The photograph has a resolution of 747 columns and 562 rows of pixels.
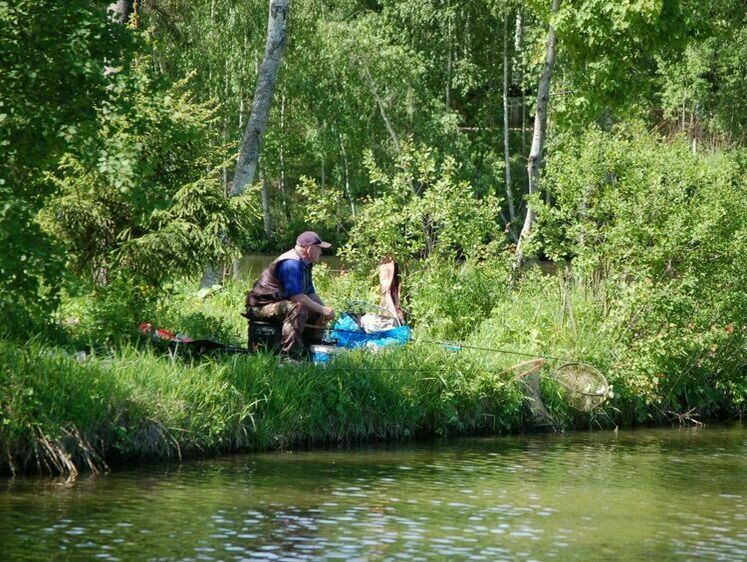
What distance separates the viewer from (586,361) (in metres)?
14.8

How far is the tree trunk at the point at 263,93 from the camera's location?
1742cm

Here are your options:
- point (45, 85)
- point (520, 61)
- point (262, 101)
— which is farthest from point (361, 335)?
point (520, 61)

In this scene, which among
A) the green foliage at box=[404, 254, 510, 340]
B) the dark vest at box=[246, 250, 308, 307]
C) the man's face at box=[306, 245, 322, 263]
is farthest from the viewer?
the green foliage at box=[404, 254, 510, 340]

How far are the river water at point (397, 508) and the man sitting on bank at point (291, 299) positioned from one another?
1378 millimetres

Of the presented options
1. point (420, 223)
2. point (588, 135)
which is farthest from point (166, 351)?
point (588, 135)

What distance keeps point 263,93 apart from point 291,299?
17.8ft

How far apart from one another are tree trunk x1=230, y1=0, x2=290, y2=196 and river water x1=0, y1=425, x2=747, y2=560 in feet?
19.4

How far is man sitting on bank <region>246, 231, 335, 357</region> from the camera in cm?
1297

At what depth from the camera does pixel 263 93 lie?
A: 17719 mm

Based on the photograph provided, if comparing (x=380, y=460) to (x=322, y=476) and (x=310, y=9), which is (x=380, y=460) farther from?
(x=310, y=9)

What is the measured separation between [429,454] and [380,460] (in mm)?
690

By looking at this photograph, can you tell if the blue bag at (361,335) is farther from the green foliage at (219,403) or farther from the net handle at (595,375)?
the net handle at (595,375)

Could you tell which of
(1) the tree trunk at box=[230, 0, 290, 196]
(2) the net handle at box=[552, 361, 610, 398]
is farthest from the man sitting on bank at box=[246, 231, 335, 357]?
(1) the tree trunk at box=[230, 0, 290, 196]

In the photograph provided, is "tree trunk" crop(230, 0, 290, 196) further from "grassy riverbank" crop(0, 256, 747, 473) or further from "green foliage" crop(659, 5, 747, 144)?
"green foliage" crop(659, 5, 747, 144)
